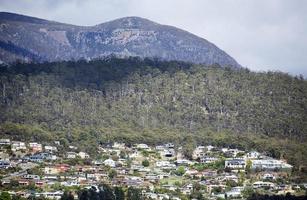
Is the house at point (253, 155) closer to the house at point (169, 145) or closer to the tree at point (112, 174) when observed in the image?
the house at point (169, 145)

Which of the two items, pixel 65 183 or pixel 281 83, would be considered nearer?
pixel 65 183

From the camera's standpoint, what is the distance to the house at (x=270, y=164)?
177 feet

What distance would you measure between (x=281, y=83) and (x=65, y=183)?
1463 inches

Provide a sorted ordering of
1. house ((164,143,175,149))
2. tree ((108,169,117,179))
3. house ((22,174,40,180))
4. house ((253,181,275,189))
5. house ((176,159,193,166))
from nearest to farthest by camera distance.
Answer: house ((253,181,275,189)) → house ((22,174,40,180)) → tree ((108,169,117,179)) → house ((176,159,193,166)) → house ((164,143,175,149))

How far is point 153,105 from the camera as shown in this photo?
75062 mm

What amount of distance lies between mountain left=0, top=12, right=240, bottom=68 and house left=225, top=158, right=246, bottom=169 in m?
114

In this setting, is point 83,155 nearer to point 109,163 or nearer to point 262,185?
point 109,163

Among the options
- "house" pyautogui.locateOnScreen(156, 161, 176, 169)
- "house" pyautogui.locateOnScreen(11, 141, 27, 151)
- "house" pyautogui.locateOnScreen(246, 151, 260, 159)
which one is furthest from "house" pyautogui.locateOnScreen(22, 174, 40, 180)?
"house" pyautogui.locateOnScreen(246, 151, 260, 159)

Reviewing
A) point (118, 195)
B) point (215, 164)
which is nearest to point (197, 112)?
point (215, 164)

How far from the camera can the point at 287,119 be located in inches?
2633

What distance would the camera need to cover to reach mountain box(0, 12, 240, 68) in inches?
6831

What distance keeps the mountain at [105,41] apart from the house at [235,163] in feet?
375

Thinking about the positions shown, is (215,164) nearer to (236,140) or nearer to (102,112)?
(236,140)

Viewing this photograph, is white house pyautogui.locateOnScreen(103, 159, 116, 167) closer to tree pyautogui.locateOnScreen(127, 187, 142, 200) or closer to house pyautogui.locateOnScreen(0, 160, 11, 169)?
house pyautogui.locateOnScreen(0, 160, 11, 169)
